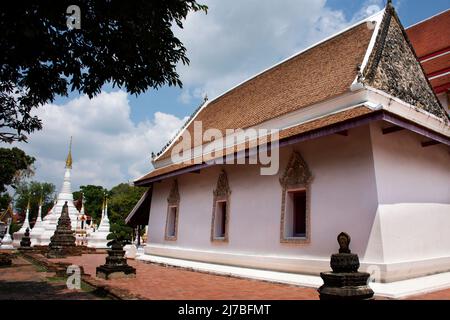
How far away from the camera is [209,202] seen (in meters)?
11.0

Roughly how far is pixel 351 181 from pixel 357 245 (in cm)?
120

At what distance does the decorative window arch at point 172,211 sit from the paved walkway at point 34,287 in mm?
4360

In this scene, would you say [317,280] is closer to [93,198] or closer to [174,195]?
[174,195]

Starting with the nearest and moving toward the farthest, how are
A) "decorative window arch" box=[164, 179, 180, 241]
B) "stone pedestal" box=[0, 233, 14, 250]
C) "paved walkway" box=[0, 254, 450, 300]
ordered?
"paved walkway" box=[0, 254, 450, 300], "decorative window arch" box=[164, 179, 180, 241], "stone pedestal" box=[0, 233, 14, 250]

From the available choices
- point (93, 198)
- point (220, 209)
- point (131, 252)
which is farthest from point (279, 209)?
point (93, 198)

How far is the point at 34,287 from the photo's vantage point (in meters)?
6.99

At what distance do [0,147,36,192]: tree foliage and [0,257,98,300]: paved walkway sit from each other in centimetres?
772

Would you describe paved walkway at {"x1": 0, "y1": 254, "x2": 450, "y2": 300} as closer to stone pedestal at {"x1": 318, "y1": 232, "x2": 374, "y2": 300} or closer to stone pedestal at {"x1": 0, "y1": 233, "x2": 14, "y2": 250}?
stone pedestal at {"x1": 318, "y1": 232, "x2": 374, "y2": 300}

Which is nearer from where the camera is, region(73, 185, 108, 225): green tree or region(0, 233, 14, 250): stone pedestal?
region(0, 233, 14, 250): stone pedestal

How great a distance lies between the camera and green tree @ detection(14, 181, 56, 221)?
170ft

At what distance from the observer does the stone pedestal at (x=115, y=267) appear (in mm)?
7984

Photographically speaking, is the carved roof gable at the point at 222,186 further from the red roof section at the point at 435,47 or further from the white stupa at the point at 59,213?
the white stupa at the point at 59,213

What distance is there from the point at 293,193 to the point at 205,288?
121 inches

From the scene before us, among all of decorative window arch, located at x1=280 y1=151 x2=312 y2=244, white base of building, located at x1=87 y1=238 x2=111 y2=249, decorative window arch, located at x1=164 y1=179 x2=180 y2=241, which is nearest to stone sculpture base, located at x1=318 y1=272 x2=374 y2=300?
decorative window arch, located at x1=280 y1=151 x2=312 y2=244
